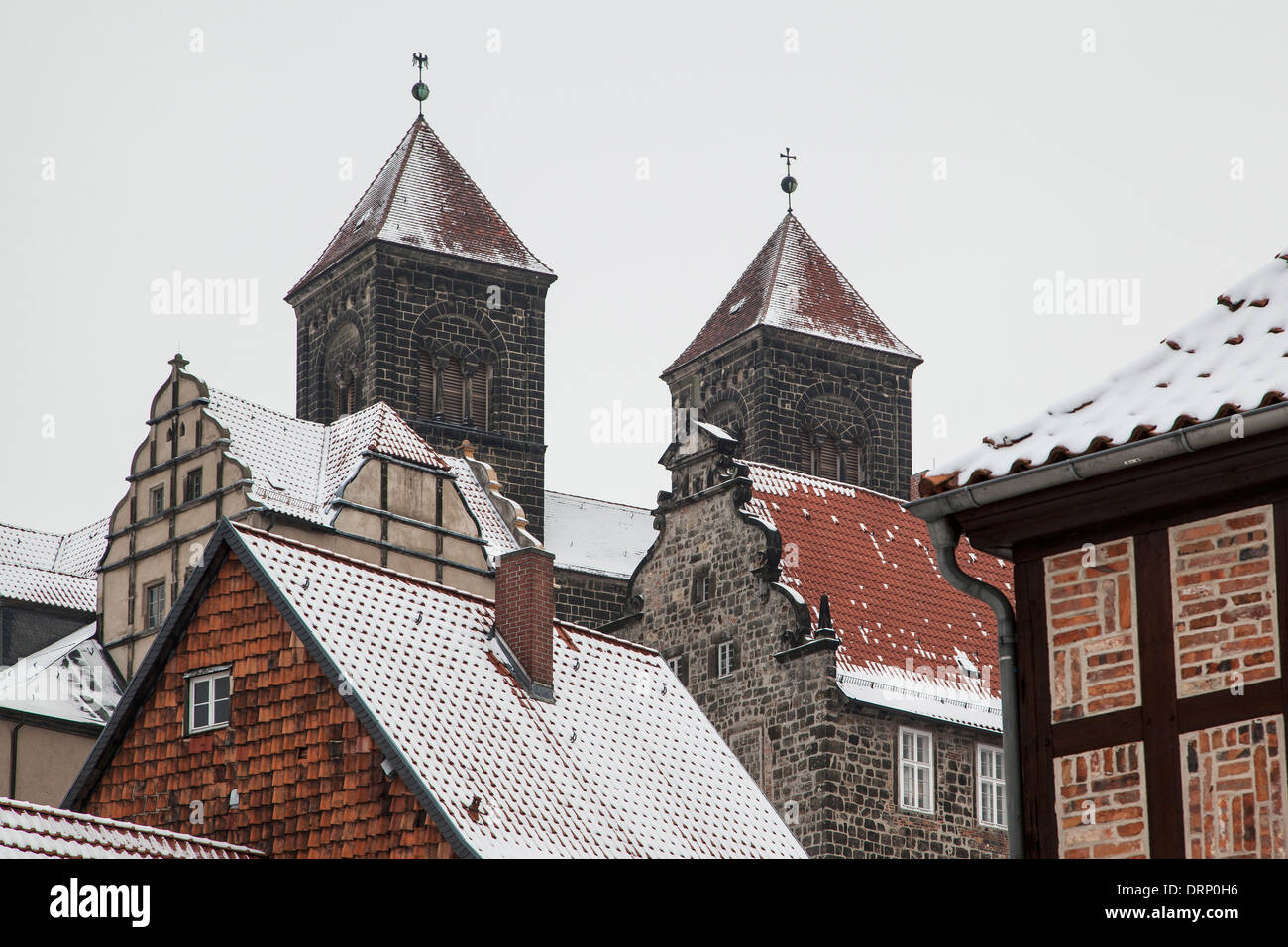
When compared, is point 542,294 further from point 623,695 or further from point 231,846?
point 231,846

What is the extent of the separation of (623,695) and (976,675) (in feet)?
43.0

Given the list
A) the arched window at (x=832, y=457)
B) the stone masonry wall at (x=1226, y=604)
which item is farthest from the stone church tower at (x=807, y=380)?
the stone masonry wall at (x=1226, y=604)

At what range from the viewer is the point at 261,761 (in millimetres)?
25125

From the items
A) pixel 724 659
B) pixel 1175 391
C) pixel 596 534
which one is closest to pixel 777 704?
pixel 724 659

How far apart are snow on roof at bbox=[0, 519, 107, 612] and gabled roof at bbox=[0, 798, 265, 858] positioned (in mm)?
22932

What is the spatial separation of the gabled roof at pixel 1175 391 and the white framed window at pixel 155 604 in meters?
25.3

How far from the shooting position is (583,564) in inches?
2064

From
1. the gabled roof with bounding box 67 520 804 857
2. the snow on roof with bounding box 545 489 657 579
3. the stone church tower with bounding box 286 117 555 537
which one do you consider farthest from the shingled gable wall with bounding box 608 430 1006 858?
the stone church tower with bounding box 286 117 555 537

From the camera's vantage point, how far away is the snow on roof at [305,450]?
38.5 meters

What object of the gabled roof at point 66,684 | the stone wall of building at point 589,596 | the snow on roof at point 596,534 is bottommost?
the gabled roof at point 66,684

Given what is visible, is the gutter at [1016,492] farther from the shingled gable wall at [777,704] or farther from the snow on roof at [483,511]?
the snow on roof at [483,511]

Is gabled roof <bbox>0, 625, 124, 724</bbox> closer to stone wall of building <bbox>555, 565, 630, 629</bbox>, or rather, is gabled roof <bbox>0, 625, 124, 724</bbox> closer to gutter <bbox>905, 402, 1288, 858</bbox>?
stone wall of building <bbox>555, 565, 630, 629</bbox>

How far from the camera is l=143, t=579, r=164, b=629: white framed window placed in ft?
126
